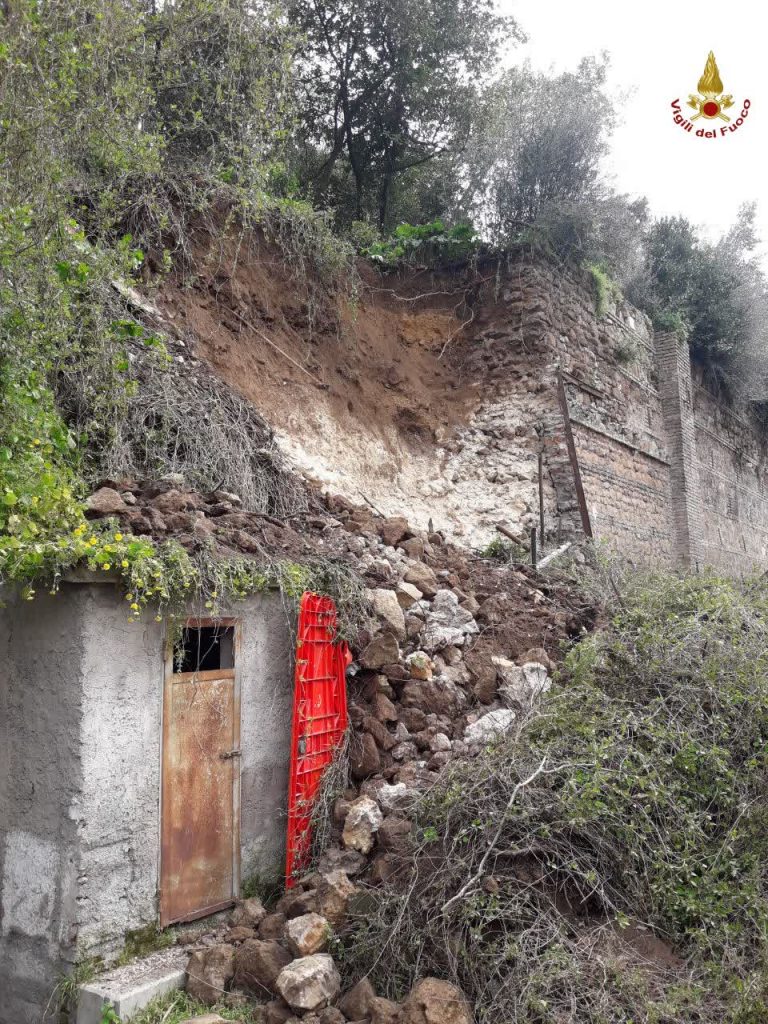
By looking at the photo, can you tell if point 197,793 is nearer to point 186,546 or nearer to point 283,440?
point 186,546

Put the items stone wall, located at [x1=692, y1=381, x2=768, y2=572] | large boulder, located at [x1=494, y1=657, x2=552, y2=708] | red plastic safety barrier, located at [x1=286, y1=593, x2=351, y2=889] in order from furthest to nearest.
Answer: stone wall, located at [x1=692, y1=381, x2=768, y2=572], large boulder, located at [x1=494, y1=657, x2=552, y2=708], red plastic safety barrier, located at [x1=286, y1=593, x2=351, y2=889]

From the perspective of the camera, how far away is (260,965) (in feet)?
12.8

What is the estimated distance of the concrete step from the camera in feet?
12.2

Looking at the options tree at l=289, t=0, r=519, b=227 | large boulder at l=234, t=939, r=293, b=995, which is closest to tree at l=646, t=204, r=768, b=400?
tree at l=289, t=0, r=519, b=227

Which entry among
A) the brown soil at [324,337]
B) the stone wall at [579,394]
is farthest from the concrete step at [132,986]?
the stone wall at [579,394]

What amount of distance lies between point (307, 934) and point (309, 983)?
0.29m

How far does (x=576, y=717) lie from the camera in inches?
185

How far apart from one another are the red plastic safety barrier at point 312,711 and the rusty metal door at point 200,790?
36 cm

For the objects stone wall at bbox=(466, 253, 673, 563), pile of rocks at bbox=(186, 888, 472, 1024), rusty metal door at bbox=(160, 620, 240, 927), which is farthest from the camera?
stone wall at bbox=(466, 253, 673, 563)

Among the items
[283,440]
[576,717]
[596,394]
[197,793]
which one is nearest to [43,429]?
[197,793]

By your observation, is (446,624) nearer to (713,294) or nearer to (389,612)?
(389,612)

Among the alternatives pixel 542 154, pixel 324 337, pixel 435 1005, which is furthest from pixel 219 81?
pixel 435 1005

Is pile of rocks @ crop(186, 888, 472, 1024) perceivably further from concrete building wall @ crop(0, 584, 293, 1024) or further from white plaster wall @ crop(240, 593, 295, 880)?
concrete building wall @ crop(0, 584, 293, 1024)

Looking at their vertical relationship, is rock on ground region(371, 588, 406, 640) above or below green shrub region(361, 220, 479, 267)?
below
